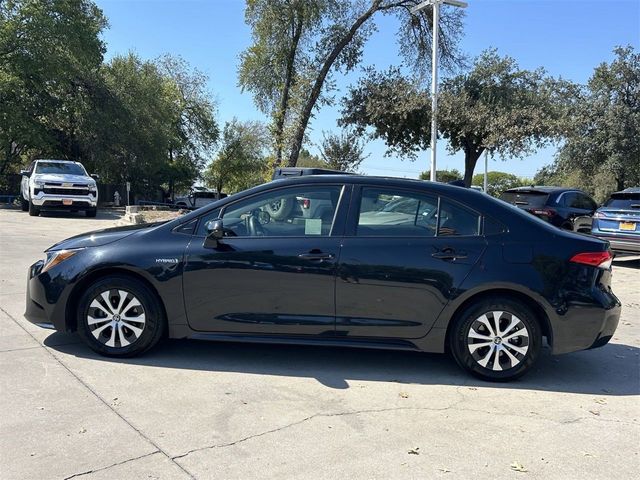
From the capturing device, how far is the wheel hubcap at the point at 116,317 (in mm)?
4715

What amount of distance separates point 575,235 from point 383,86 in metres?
18.8

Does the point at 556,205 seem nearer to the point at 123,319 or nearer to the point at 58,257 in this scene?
the point at 123,319

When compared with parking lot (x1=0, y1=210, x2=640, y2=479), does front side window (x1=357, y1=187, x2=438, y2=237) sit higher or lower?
higher

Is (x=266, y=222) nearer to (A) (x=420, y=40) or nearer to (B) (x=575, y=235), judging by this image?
(B) (x=575, y=235)

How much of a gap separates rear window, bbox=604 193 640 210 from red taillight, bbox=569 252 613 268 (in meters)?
7.92

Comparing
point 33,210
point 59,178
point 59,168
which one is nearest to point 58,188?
point 59,178

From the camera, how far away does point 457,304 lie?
4.53m

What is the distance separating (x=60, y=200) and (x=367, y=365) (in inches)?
686

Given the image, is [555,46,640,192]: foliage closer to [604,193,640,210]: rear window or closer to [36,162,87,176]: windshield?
[604,193,640,210]: rear window

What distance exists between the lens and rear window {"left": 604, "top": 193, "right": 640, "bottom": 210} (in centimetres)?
1150

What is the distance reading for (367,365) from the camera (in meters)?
4.94

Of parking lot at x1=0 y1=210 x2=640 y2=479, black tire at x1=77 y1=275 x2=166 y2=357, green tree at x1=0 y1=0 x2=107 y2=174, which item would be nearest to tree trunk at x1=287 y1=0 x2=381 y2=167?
green tree at x1=0 y1=0 x2=107 y2=174

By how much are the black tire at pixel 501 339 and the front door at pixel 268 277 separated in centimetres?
113

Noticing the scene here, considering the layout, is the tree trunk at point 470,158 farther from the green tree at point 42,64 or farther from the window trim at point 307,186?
the window trim at point 307,186
